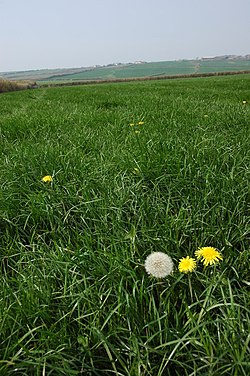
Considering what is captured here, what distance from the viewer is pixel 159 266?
1.21 meters

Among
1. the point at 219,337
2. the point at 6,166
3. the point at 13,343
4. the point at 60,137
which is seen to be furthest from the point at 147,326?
the point at 60,137

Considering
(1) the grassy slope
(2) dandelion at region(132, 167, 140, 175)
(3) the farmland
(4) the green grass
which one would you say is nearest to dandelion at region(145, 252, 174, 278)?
(2) dandelion at region(132, 167, 140, 175)

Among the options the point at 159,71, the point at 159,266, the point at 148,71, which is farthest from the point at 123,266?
the point at 159,71

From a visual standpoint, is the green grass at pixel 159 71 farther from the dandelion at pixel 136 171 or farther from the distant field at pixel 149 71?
the dandelion at pixel 136 171

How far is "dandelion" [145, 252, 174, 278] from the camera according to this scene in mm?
1180

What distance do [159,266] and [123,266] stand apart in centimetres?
17

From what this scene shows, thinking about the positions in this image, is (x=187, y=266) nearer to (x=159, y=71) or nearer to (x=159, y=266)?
(x=159, y=266)

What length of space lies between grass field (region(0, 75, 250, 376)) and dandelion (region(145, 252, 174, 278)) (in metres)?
0.07

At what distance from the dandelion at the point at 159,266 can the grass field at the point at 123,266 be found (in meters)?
0.07

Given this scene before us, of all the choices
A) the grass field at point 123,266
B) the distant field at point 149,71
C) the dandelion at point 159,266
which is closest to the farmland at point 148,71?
the distant field at point 149,71

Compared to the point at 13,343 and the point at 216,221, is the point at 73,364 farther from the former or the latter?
the point at 216,221

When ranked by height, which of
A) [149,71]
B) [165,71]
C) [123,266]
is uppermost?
[149,71]

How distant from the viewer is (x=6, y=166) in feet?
8.49

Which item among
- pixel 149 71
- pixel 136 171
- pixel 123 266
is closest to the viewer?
pixel 123 266
